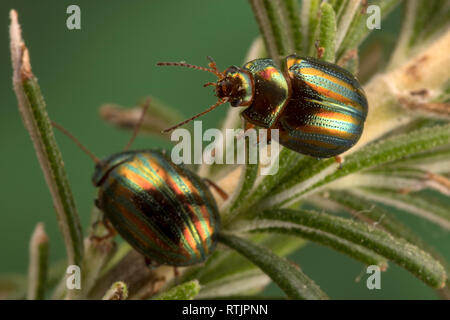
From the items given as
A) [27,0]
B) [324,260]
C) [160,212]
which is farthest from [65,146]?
[160,212]

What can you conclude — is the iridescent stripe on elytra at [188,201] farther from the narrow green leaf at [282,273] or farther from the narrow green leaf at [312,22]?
the narrow green leaf at [312,22]

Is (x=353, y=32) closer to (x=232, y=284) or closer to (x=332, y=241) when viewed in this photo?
(x=332, y=241)

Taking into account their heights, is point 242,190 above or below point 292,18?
below

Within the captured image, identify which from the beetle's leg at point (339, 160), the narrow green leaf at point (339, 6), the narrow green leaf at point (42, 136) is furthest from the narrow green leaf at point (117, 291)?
the narrow green leaf at point (339, 6)

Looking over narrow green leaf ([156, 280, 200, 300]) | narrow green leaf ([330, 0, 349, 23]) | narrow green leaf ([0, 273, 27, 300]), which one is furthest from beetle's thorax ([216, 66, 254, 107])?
narrow green leaf ([0, 273, 27, 300])

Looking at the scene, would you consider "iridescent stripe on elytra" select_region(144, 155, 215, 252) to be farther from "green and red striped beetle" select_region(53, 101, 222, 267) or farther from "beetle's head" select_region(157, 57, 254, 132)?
"beetle's head" select_region(157, 57, 254, 132)

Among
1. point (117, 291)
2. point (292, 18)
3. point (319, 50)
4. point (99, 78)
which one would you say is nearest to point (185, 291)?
point (117, 291)

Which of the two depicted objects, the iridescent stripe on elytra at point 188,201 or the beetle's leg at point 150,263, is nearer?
the iridescent stripe on elytra at point 188,201
